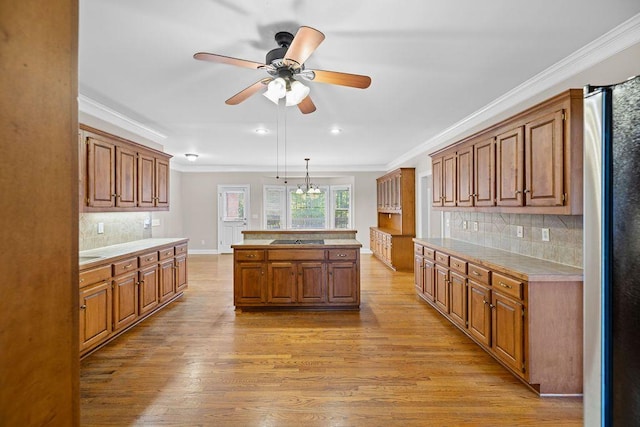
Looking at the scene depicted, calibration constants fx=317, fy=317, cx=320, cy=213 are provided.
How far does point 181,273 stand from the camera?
15.0ft

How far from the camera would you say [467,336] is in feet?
10.4

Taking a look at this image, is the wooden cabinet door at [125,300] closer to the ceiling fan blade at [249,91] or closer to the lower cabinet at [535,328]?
the ceiling fan blade at [249,91]

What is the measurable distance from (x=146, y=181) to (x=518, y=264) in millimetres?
4232

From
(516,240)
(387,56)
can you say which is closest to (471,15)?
(387,56)

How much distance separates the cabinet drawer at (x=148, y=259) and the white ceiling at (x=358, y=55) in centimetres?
→ 168

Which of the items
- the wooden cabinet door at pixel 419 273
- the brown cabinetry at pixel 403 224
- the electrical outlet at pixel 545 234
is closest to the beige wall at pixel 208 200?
the brown cabinetry at pixel 403 224

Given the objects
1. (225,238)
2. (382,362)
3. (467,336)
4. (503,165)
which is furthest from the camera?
(225,238)

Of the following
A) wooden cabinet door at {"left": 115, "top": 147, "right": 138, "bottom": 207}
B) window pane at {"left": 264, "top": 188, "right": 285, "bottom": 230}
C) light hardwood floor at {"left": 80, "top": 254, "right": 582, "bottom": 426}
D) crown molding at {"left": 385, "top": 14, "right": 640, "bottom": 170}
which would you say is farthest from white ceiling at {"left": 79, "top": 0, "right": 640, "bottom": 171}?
window pane at {"left": 264, "top": 188, "right": 285, "bottom": 230}

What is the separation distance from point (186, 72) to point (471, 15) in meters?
2.30

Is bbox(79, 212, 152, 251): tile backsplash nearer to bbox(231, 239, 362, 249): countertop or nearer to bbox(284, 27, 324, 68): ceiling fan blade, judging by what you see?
bbox(231, 239, 362, 249): countertop

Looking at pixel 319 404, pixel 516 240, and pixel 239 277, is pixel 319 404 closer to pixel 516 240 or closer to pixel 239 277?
pixel 239 277

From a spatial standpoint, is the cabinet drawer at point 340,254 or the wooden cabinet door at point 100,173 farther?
the cabinet drawer at point 340,254

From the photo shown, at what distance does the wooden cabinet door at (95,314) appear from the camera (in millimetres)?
2662

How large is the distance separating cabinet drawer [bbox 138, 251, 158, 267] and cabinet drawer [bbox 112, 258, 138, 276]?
8 cm
